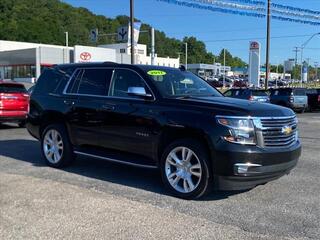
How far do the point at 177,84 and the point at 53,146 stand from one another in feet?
9.18

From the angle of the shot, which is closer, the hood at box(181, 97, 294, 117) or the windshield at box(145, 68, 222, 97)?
the hood at box(181, 97, 294, 117)

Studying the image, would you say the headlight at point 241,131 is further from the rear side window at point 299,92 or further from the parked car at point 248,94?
the rear side window at point 299,92

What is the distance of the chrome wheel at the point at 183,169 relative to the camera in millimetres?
6509

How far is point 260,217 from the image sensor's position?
18.8 ft

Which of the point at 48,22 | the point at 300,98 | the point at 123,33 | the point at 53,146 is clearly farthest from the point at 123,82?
the point at 48,22

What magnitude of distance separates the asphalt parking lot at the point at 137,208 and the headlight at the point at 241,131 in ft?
2.79

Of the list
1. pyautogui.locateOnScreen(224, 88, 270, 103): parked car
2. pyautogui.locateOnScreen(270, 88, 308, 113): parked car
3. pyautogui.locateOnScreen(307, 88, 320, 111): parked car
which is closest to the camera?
pyautogui.locateOnScreen(224, 88, 270, 103): parked car

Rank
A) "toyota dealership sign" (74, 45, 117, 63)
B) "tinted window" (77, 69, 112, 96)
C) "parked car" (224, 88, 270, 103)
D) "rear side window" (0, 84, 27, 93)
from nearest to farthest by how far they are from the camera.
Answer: "tinted window" (77, 69, 112, 96)
"rear side window" (0, 84, 27, 93)
"parked car" (224, 88, 270, 103)
"toyota dealership sign" (74, 45, 117, 63)

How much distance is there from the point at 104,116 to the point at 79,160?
2.11 m

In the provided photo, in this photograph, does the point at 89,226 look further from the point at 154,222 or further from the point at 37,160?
the point at 37,160

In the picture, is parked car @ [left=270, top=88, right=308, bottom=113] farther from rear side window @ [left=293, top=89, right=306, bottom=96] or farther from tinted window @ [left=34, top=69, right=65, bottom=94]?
tinted window @ [left=34, top=69, right=65, bottom=94]

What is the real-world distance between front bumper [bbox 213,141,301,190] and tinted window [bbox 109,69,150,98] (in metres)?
1.91

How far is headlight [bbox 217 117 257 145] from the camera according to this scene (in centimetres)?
614

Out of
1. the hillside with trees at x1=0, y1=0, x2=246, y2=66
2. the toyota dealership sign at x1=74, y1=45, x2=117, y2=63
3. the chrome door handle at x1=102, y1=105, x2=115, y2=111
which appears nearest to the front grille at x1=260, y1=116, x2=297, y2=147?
the chrome door handle at x1=102, y1=105, x2=115, y2=111
